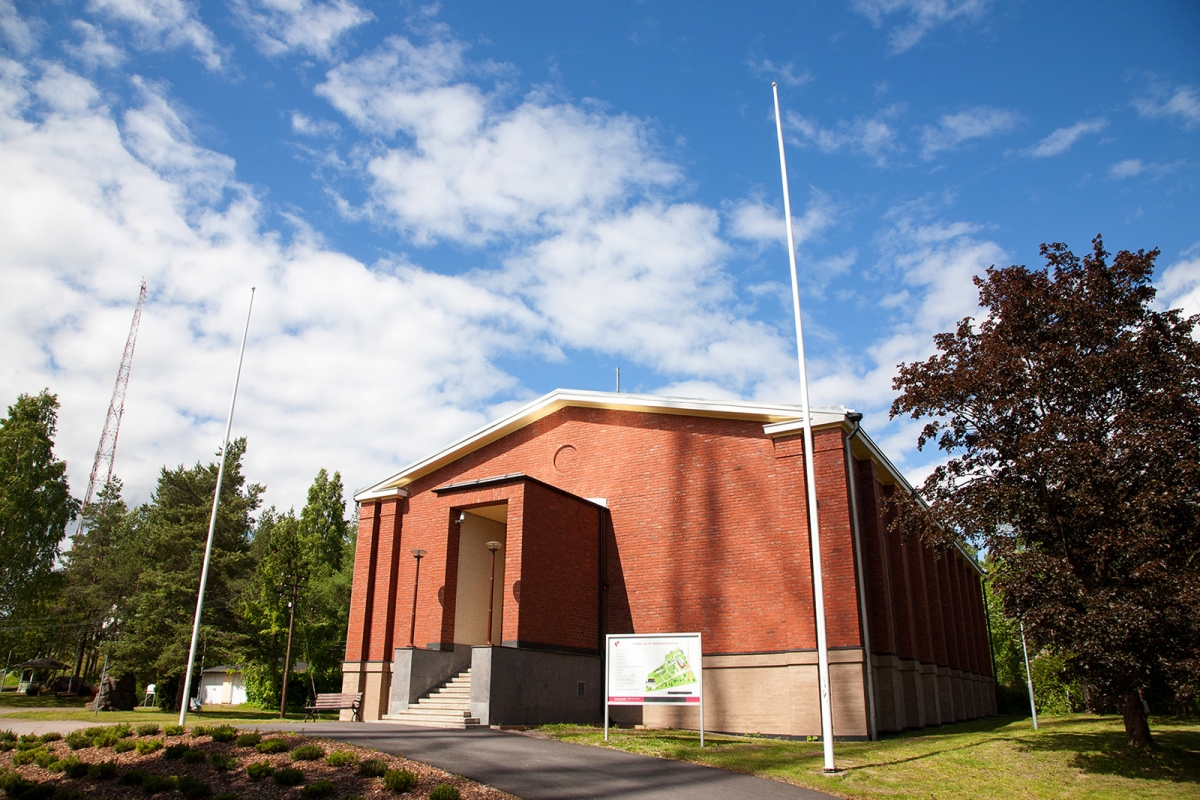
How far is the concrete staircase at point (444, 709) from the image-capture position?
56.0 ft

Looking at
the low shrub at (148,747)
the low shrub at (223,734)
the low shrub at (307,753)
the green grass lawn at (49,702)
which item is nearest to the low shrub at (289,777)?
the low shrub at (307,753)

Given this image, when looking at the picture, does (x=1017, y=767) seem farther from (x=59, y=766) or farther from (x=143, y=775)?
(x=59, y=766)

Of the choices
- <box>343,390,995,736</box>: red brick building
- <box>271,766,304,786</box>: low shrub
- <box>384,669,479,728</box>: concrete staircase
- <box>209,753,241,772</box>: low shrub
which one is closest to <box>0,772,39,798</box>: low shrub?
<box>209,753,241,772</box>: low shrub

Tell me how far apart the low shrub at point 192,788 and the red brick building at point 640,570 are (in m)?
7.64

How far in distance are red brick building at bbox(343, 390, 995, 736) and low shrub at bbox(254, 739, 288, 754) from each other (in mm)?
6027

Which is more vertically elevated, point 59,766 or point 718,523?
point 718,523

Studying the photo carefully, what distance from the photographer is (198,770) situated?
10.6 m

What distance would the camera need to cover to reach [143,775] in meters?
10.3

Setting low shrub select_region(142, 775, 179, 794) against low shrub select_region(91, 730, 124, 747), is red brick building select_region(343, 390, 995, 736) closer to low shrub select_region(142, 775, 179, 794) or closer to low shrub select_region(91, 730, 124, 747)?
low shrub select_region(91, 730, 124, 747)

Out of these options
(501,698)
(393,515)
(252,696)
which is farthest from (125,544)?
(501,698)

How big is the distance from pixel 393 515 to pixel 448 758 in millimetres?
14043

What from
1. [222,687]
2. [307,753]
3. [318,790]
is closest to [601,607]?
[307,753]

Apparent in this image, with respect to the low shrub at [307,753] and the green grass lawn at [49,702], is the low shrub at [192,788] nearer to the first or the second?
the low shrub at [307,753]

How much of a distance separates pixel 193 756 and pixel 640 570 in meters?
12.0
